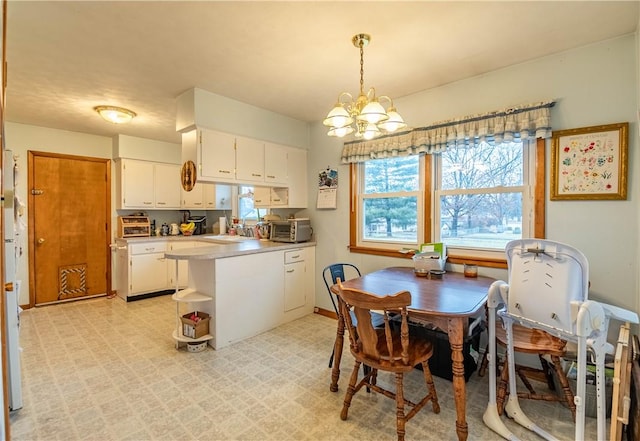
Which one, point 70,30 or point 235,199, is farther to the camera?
point 235,199

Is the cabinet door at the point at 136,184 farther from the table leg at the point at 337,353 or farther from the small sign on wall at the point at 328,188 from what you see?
the table leg at the point at 337,353

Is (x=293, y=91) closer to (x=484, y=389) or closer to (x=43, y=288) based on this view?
(x=484, y=389)

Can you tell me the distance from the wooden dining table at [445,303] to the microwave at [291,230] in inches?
51.2

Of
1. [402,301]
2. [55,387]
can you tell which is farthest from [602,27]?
[55,387]

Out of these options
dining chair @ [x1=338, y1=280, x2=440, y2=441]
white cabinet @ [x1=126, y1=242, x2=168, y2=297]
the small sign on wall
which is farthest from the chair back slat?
white cabinet @ [x1=126, y1=242, x2=168, y2=297]

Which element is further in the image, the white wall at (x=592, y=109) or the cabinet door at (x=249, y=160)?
the cabinet door at (x=249, y=160)

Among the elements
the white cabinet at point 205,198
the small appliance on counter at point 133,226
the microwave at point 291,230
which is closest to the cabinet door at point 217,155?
the microwave at point 291,230

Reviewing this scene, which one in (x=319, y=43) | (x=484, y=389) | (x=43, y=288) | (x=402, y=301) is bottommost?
(x=484, y=389)

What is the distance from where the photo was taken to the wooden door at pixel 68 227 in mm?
4121

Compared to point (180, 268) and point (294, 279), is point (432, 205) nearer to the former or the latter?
point (294, 279)

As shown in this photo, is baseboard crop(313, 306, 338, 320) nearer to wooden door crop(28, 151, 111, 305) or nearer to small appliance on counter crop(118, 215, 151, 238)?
small appliance on counter crop(118, 215, 151, 238)

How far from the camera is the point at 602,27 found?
1986 millimetres

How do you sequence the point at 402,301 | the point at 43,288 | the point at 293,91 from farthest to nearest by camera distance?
the point at 43,288 < the point at 293,91 < the point at 402,301

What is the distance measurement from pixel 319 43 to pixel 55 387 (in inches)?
124
